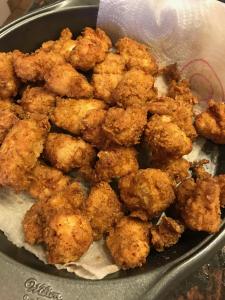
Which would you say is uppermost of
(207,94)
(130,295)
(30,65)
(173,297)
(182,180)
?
(30,65)

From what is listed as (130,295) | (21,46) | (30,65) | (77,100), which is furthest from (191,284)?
(21,46)

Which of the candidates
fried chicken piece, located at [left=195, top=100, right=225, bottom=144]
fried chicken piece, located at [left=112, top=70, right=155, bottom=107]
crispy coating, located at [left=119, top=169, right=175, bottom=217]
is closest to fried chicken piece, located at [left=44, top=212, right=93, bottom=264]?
crispy coating, located at [left=119, top=169, right=175, bottom=217]

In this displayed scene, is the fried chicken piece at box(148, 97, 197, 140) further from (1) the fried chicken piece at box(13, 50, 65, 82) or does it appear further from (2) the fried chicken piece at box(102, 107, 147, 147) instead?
(1) the fried chicken piece at box(13, 50, 65, 82)

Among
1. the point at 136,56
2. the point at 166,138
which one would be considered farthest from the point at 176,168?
the point at 136,56

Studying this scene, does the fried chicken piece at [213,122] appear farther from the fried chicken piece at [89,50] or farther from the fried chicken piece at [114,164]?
the fried chicken piece at [89,50]

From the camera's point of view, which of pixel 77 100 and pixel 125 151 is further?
pixel 77 100

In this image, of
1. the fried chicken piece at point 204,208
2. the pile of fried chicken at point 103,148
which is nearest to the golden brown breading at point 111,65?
the pile of fried chicken at point 103,148

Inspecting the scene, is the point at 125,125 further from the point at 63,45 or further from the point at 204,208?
the point at 63,45

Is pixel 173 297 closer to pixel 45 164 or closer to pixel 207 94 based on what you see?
pixel 45 164
